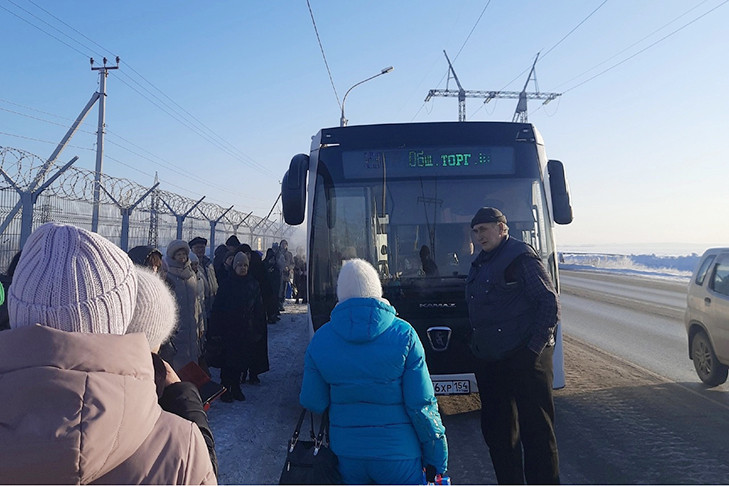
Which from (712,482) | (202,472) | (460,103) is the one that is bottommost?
(712,482)

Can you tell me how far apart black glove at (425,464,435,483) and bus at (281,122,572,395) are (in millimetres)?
3035

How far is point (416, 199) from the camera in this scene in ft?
19.7

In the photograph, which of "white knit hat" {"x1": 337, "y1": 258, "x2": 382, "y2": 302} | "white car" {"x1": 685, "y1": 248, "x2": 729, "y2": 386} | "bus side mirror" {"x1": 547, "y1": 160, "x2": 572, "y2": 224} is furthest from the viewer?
"white car" {"x1": 685, "y1": 248, "x2": 729, "y2": 386}

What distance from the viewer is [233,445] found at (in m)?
5.23

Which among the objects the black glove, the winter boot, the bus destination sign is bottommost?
the winter boot

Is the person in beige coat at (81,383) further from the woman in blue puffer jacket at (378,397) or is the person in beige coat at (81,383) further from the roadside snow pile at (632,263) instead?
the roadside snow pile at (632,263)

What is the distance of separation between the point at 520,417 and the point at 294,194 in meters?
3.45

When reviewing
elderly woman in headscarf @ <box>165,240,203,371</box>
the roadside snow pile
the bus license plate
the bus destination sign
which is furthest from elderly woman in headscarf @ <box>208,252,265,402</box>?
the roadside snow pile

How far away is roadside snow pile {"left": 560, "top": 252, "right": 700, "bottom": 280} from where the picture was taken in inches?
1698

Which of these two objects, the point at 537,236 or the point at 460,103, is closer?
the point at 537,236

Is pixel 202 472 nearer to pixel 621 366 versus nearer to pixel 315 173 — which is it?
pixel 315 173

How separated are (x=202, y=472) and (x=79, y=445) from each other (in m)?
0.37

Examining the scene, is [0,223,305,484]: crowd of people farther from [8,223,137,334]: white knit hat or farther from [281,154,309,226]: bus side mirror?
[281,154,309,226]: bus side mirror

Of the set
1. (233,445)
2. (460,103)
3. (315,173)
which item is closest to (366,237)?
(315,173)
